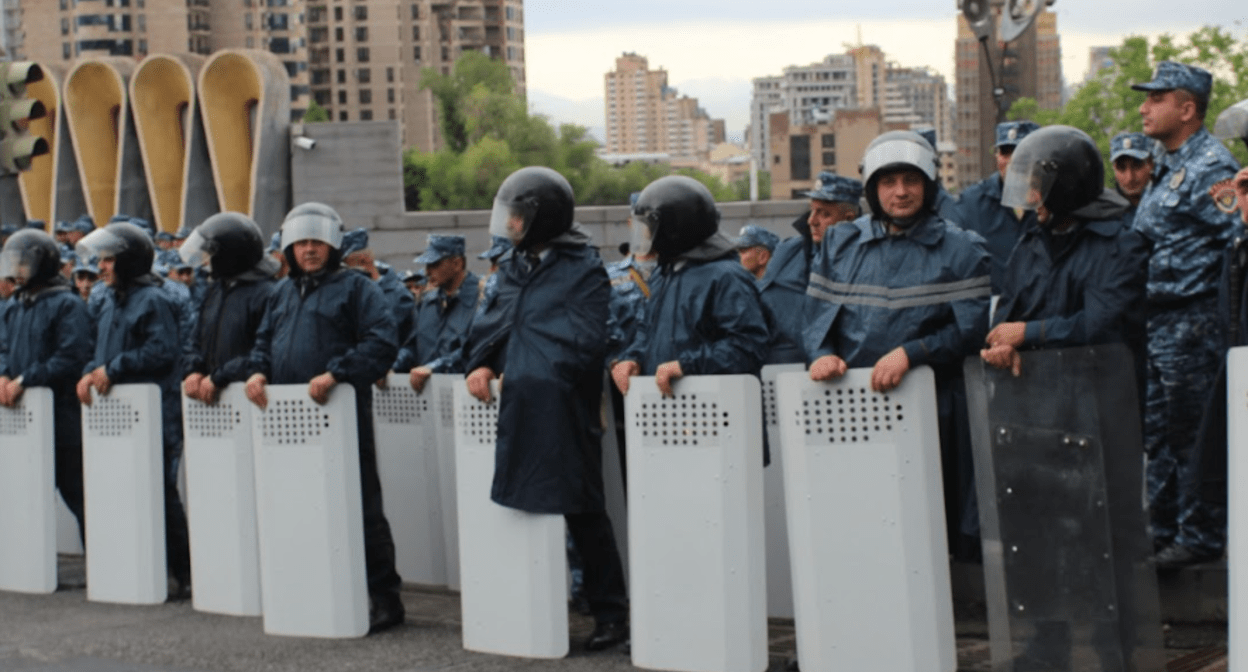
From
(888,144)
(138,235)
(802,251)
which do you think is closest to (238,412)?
(138,235)

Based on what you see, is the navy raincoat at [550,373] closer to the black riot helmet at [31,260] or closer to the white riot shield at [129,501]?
the white riot shield at [129,501]

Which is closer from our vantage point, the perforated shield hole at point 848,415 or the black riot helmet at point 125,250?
the perforated shield hole at point 848,415

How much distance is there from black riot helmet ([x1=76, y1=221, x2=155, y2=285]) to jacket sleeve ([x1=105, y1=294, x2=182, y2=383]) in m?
0.17

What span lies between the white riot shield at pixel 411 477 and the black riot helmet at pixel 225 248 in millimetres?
954

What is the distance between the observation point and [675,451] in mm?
8398

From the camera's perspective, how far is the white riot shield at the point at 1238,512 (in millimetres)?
6773

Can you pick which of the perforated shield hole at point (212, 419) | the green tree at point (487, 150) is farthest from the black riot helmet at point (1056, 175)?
the green tree at point (487, 150)

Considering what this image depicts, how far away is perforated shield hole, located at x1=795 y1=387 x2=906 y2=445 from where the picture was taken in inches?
310

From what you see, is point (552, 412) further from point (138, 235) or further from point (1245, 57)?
point (1245, 57)

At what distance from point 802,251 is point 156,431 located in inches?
136

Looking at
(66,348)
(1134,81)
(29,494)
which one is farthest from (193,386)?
(1134,81)

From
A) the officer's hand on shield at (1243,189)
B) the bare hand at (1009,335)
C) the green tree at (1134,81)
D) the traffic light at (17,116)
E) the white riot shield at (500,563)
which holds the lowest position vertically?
the white riot shield at (500,563)

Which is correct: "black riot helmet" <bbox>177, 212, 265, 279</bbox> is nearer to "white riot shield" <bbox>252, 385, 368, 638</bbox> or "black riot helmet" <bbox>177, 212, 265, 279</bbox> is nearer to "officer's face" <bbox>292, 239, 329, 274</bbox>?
"officer's face" <bbox>292, 239, 329, 274</bbox>

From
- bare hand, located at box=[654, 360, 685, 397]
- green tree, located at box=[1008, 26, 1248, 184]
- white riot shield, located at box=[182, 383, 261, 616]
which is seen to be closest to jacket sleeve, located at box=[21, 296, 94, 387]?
white riot shield, located at box=[182, 383, 261, 616]
